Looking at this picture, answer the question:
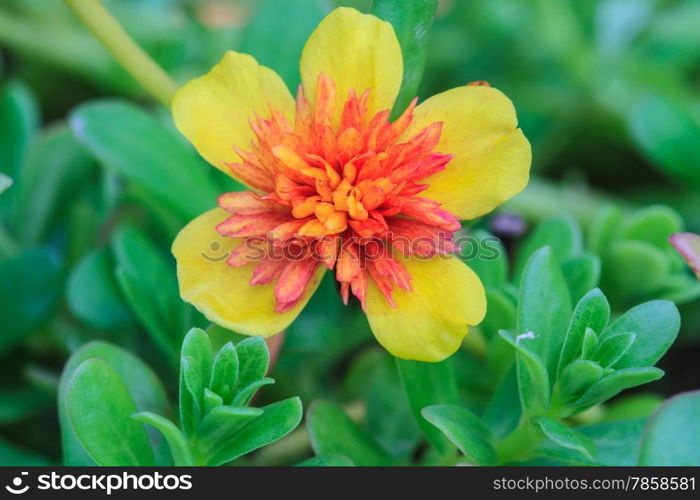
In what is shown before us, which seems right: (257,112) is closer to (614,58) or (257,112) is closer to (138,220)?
(138,220)

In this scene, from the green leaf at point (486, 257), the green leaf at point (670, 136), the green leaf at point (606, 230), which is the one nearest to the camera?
the green leaf at point (486, 257)

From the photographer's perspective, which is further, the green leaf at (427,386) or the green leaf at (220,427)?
the green leaf at (427,386)

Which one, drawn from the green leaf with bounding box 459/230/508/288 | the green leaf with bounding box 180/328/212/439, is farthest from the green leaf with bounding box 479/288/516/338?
the green leaf with bounding box 180/328/212/439

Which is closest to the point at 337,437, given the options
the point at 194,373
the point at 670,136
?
the point at 194,373

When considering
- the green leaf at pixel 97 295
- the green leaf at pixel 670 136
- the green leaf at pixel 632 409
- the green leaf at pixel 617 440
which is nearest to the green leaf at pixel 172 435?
the green leaf at pixel 97 295

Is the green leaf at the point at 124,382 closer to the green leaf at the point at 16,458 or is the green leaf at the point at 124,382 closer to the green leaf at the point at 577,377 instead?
the green leaf at the point at 16,458

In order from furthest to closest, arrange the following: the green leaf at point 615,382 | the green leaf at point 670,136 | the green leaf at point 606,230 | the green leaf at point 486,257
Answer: the green leaf at point 670,136 < the green leaf at point 606,230 < the green leaf at point 486,257 < the green leaf at point 615,382

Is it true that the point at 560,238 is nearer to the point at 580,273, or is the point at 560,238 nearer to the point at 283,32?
the point at 580,273
